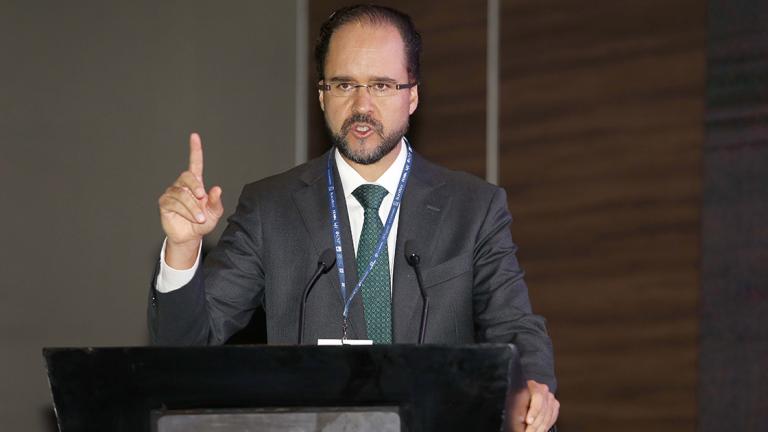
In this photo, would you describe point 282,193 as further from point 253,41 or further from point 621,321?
point 253,41

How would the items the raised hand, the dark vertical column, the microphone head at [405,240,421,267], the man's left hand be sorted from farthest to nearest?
the dark vertical column, the microphone head at [405,240,421,267], the raised hand, the man's left hand

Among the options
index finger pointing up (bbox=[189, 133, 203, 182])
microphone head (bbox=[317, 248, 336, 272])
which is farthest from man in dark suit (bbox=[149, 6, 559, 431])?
index finger pointing up (bbox=[189, 133, 203, 182])

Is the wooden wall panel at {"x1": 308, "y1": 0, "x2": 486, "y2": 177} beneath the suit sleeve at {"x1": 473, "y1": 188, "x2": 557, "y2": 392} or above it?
above

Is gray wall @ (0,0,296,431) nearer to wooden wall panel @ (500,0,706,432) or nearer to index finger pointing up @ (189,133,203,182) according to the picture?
wooden wall panel @ (500,0,706,432)

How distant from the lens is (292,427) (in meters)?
1.73

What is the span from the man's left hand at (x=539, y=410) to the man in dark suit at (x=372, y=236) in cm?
41

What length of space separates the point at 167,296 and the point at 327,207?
578 millimetres

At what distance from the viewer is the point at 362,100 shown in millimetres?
2660

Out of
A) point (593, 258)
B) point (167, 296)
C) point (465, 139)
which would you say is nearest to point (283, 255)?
point (167, 296)

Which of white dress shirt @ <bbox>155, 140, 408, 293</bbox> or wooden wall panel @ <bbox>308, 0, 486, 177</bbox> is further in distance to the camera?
wooden wall panel @ <bbox>308, 0, 486, 177</bbox>

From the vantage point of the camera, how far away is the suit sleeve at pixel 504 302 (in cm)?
247

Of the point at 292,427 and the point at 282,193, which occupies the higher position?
the point at 282,193

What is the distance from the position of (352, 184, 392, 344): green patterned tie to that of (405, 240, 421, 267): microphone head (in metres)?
0.22

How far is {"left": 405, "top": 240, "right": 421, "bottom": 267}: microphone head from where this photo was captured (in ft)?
7.84
